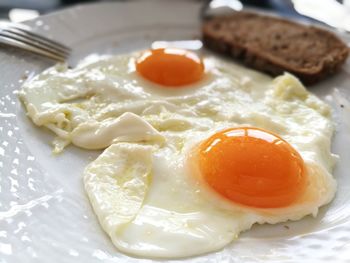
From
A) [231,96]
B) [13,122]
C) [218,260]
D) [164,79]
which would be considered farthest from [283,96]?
[13,122]

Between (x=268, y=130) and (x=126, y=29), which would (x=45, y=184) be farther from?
(x=126, y=29)

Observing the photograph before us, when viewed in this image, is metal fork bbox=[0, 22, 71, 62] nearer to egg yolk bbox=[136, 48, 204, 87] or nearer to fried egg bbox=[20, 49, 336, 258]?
fried egg bbox=[20, 49, 336, 258]

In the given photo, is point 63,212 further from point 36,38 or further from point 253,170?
point 36,38

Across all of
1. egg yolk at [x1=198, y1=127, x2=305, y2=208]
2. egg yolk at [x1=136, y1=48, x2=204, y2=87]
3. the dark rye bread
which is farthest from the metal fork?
egg yolk at [x1=198, y1=127, x2=305, y2=208]

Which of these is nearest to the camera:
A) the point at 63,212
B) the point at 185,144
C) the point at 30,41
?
the point at 63,212

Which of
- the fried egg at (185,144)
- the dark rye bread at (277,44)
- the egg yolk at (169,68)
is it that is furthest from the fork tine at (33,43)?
the dark rye bread at (277,44)

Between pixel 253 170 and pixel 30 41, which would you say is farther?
pixel 30 41

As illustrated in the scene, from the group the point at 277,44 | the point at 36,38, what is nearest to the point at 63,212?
the point at 36,38

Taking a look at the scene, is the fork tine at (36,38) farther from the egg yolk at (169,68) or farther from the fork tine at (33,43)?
the egg yolk at (169,68)
